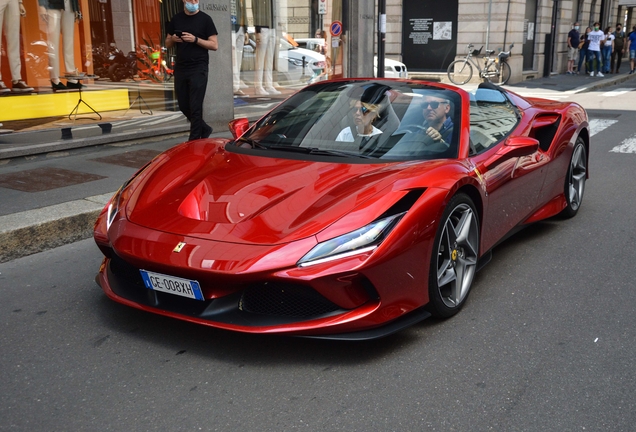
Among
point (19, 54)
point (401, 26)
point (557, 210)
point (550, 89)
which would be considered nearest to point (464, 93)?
point (557, 210)

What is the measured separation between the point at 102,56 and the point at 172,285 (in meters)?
7.12

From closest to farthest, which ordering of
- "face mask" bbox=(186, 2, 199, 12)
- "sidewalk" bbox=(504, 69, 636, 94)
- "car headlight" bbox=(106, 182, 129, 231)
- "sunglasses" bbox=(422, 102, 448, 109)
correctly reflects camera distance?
1. "car headlight" bbox=(106, 182, 129, 231)
2. "sunglasses" bbox=(422, 102, 448, 109)
3. "face mask" bbox=(186, 2, 199, 12)
4. "sidewalk" bbox=(504, 69, 636, 94)

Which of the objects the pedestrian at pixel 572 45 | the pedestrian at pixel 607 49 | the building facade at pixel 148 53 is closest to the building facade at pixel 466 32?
the pedestrian at pixel 572 45

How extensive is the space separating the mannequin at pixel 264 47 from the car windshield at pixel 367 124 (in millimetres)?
7970

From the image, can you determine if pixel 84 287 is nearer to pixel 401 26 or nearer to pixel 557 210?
pixel 557 210

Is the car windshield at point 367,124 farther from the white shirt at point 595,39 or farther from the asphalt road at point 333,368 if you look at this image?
the white shirt at point 595,39

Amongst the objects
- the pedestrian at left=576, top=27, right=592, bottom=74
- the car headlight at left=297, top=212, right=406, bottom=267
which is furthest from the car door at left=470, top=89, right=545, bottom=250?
the pedestrian at left=576, top=27, right=592, bottom=74

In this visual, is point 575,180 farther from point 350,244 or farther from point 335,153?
point 350,244

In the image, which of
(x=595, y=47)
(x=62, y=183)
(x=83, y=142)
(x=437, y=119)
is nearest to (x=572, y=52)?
(x=595, y=47)

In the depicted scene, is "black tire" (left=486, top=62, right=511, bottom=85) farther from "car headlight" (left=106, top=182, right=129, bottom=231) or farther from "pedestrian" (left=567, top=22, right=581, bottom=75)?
"car headlight" (left=106, top=182, right=129, bottom=231)

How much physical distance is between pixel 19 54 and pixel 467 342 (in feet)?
23.4

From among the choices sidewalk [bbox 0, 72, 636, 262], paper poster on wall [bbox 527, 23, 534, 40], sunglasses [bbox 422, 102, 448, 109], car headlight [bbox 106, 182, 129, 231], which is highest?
paper poster on wall [bbox 527, 23, 534, 40]

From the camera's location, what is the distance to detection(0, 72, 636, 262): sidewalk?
5.09 metres

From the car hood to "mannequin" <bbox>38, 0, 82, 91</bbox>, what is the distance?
5458mm
